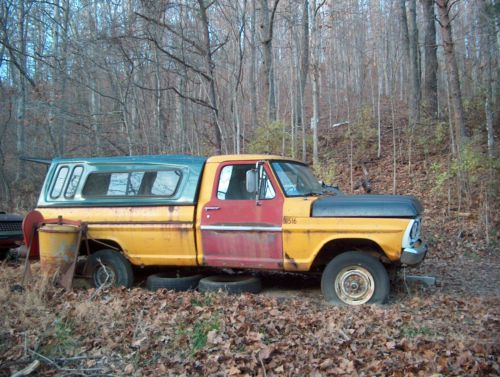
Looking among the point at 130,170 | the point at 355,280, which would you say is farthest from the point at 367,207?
the point at 130,170

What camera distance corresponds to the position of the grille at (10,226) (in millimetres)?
9578

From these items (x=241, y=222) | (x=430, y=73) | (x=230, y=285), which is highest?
(x=430, y=73)

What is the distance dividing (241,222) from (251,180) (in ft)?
2.07

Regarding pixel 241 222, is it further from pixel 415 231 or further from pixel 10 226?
pixel 10 226

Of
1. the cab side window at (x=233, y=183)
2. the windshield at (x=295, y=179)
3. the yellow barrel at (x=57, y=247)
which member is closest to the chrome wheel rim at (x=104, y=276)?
the yellow barrel at (x=57, y=247)

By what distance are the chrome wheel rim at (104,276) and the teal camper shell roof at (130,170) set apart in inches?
40.2

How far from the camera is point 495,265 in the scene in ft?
30.0

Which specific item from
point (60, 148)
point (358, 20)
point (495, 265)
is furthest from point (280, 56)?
point (495, 265)

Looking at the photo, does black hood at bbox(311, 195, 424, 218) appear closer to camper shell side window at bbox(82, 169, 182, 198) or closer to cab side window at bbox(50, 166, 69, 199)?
camper shell side window at bbox(82, 169, 182, 198)

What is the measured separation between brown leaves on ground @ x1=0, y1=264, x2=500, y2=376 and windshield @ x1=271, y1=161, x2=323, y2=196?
155 centimetres

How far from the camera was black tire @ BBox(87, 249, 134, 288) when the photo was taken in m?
7.53

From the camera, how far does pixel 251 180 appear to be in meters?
6.68

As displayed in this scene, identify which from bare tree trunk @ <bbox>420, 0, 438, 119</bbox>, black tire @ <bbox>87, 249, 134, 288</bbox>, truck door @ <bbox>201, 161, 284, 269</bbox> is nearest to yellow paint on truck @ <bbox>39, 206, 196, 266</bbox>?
black tire @ <bbox>87, 249, 134, 288</bbox>

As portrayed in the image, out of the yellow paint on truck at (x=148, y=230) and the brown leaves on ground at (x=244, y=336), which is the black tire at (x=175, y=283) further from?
the brown leaves on ground at (x=244, y=336)
